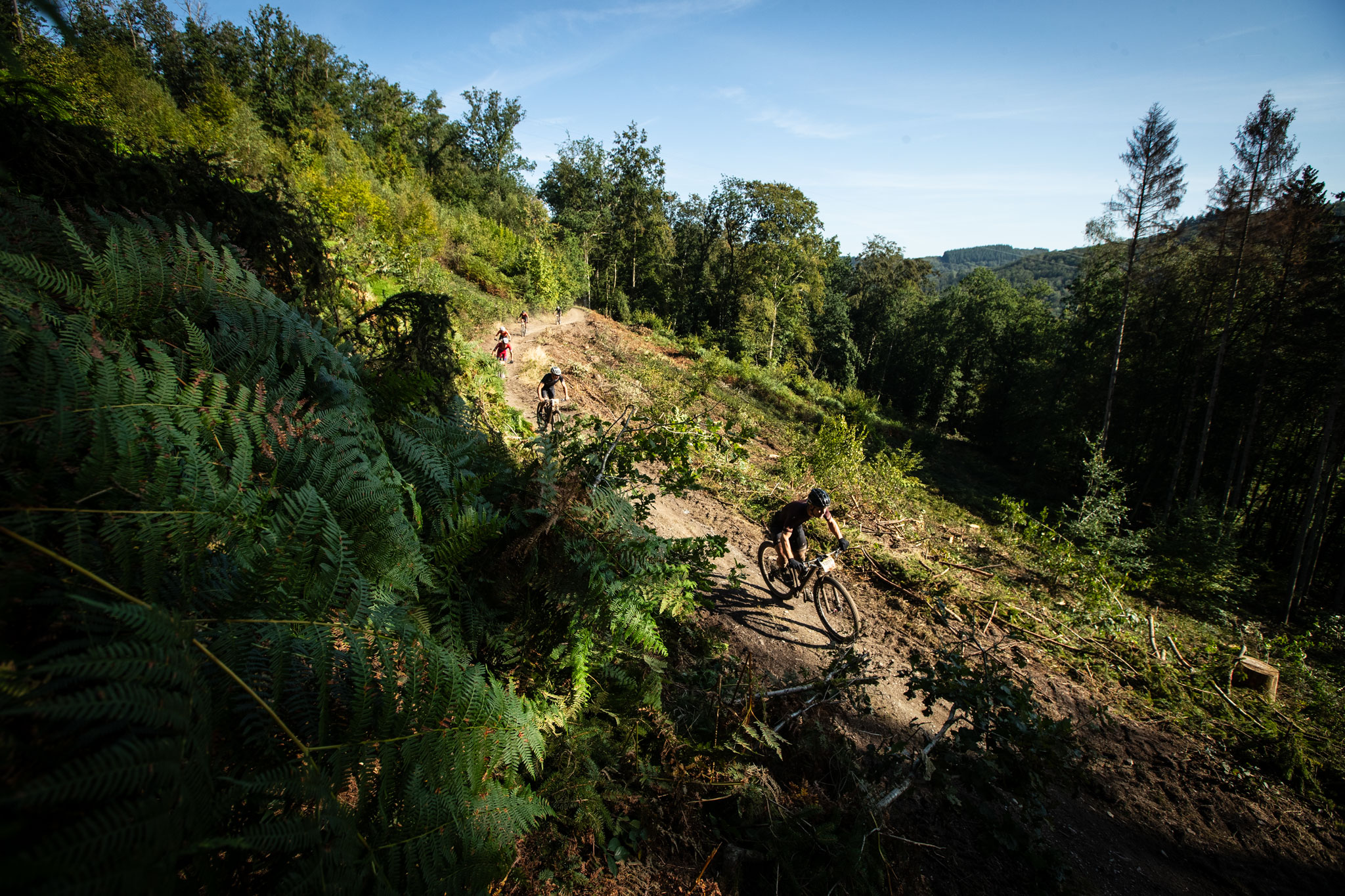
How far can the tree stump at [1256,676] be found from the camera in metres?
7.20

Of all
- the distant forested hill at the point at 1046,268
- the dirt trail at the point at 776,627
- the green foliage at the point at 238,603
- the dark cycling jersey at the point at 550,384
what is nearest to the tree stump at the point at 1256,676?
the dirt trail at the point at 776,627

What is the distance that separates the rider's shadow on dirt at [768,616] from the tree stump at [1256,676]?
21.4 ft

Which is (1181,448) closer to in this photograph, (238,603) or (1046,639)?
(1046,639)

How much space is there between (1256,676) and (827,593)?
6664mm

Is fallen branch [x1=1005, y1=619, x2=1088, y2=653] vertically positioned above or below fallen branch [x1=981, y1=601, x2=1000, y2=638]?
below

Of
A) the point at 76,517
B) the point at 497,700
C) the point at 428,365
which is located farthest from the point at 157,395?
the point at 428,365

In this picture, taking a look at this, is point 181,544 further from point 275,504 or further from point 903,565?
point 903,565

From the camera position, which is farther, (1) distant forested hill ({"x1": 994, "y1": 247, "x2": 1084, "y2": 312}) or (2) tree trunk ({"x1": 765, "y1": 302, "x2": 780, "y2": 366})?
(1) distant forested hill ({"x1": 994, "y1": 247, "x2": 1084, "y2": 312})

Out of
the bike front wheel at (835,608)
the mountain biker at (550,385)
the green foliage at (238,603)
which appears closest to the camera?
the green foliage at (238,603)

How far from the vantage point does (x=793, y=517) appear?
6.76 meters

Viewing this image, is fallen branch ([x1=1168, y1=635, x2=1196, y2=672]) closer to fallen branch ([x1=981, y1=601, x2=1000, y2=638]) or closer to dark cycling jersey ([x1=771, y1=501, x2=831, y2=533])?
fallen branch ([x1=981, y1=601, x2=1000, y2=638])

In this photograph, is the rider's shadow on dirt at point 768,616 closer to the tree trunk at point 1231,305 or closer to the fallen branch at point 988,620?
the fallen branch at point 988,620

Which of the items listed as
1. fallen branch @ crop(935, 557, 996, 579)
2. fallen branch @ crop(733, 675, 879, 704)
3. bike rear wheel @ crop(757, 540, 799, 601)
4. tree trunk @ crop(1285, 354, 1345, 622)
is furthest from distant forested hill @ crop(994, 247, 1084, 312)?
fallen branch @ crop(733, 675, 879, 704)

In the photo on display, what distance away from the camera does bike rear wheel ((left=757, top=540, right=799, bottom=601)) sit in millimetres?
6777
